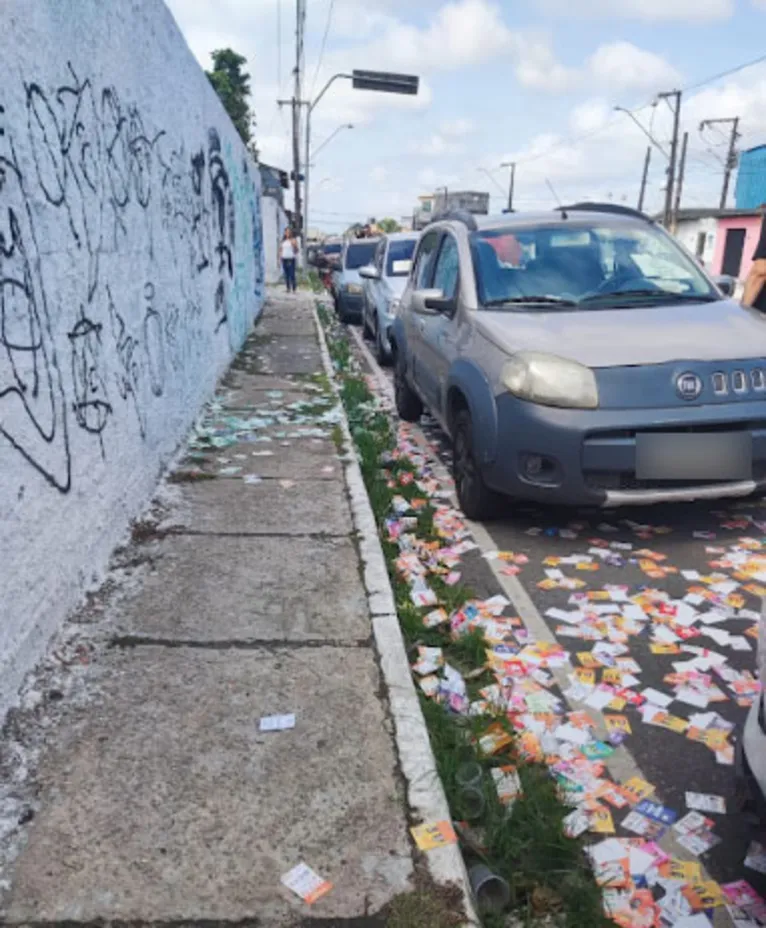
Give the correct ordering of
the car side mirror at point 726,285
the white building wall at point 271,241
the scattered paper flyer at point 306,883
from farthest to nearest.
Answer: the white building wall at point 271,241 < the car side mirror at point 726,285 < the scattered paper flyer at point 306,883

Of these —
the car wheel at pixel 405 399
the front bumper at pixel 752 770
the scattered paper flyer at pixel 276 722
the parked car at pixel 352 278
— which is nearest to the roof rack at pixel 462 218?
the car wheel at pixel 405 399

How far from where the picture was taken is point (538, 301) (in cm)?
512

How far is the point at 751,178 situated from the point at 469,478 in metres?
53.2

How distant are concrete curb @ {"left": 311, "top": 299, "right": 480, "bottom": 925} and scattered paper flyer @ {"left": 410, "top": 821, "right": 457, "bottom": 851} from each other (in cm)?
2

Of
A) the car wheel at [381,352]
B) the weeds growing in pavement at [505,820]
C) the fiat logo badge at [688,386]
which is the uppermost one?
the fiat logo badge at [688,386]

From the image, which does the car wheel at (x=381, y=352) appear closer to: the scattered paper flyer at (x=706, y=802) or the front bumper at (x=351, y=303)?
the front bumper at (x=351, y=303)

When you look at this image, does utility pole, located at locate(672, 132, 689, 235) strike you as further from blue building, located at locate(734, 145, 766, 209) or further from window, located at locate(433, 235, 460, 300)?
window, located at locate(433, 235, 460, 300)

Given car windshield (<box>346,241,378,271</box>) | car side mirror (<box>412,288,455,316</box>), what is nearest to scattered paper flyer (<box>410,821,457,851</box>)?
car side mirror (<box>412,288,455,316</box>)

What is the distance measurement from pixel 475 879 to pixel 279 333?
1275cm

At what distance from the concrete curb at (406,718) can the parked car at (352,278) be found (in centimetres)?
1317

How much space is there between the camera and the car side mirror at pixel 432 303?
550 cm

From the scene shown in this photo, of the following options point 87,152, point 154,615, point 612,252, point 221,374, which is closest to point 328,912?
point 154,615

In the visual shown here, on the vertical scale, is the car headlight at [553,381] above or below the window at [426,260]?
below

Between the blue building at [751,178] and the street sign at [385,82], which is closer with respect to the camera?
the street sign at [385,82]
